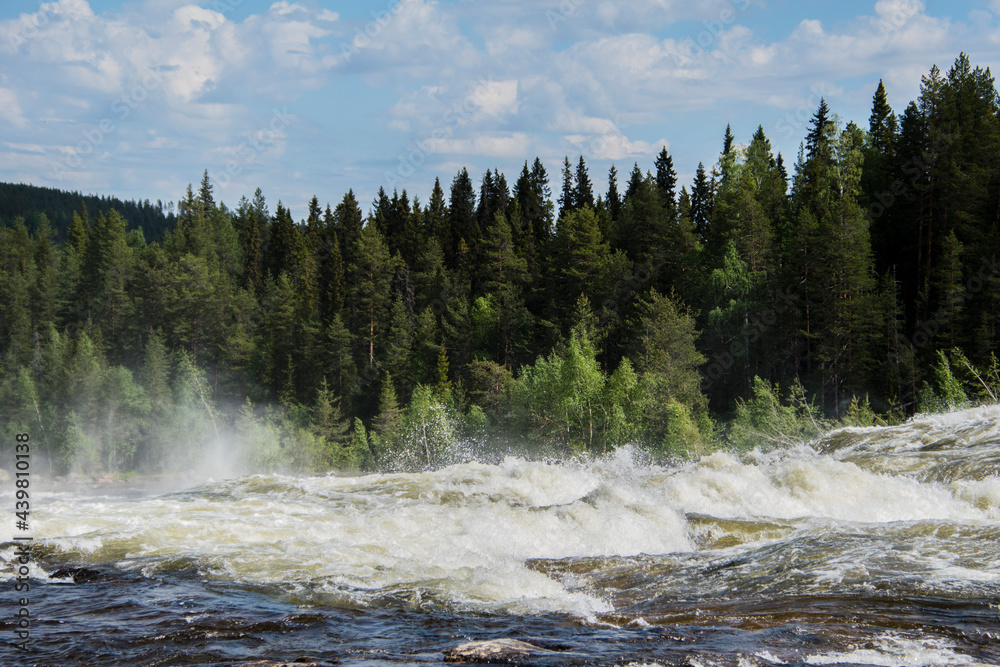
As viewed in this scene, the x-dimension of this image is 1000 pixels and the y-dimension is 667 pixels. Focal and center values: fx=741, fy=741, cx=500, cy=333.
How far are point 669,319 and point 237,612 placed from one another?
142 ft

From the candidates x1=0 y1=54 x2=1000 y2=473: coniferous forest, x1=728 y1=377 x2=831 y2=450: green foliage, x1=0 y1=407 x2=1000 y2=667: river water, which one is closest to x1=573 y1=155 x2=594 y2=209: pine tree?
x1=0 y1=54 x2=1000 y2=473: coniferous forest

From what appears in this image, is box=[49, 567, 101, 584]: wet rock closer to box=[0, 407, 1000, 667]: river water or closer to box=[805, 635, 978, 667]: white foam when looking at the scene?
box=[0, 407, 1000, 667]: river water

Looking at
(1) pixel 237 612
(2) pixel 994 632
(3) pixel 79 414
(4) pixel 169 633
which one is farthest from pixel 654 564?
(3) pixel 79 414

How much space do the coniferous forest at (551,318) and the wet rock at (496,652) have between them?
29560 millimetres

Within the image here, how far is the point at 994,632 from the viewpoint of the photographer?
27.5ft

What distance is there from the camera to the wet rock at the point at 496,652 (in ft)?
26.2

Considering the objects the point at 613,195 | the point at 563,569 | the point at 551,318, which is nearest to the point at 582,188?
the point at 613,195

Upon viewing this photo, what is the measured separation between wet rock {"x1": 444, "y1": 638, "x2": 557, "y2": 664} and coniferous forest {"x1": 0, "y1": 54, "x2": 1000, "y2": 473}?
29560 mm

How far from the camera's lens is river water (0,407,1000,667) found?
8641 millimetres

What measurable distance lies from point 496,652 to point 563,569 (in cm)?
429

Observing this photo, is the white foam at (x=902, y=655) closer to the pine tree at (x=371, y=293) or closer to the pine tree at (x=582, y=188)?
the pine tree at (x=371, y=293)

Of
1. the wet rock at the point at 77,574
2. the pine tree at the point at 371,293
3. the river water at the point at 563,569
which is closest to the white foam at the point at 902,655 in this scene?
the river water at the point at 563,569

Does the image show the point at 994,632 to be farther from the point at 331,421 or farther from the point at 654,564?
the point at 331,421

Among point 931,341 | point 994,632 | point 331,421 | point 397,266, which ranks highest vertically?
point 397,266
